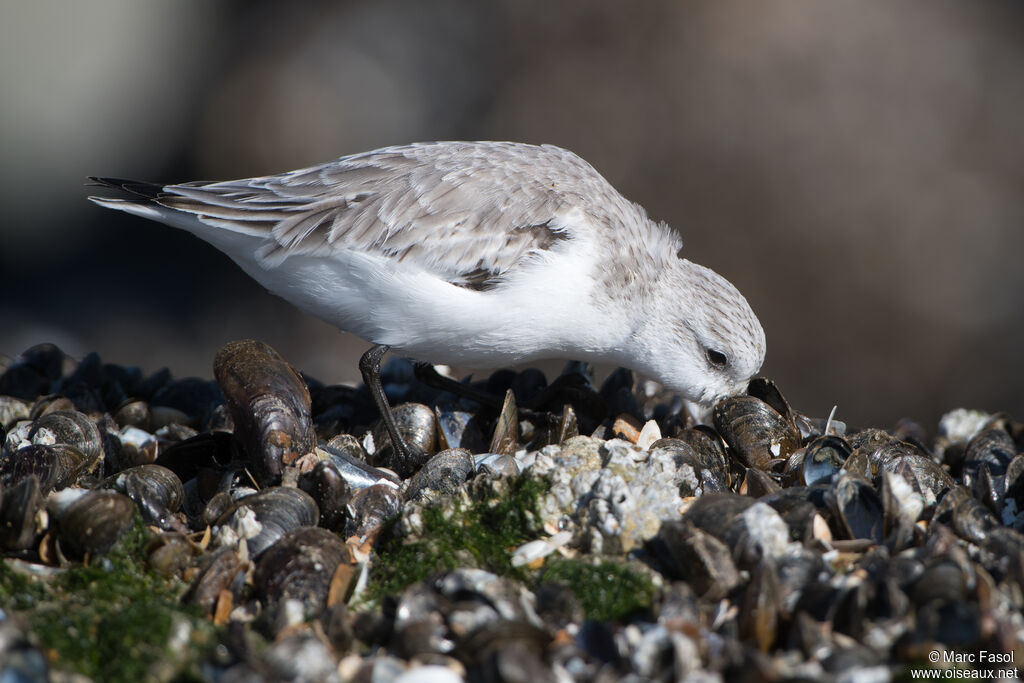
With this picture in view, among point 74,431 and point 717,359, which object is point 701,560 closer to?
point 717,359

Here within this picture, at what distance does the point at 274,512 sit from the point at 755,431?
2.25 meters

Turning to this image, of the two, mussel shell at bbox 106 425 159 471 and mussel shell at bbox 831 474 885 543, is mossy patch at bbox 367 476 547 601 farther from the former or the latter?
mussel shell at bbox 106 425 159 471

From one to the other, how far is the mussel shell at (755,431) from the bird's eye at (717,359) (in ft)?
1.36

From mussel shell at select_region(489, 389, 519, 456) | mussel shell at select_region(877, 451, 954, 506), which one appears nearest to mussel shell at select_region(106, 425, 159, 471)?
mussel shell at select_region(489, 389, 519, 456)

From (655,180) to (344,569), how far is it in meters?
5.81

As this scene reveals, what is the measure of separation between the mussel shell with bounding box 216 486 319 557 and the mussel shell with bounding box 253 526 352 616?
3.2 inches

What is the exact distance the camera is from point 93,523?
3049mm

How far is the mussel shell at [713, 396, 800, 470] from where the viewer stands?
4105mm

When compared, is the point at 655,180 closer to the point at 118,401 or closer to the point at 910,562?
the point at 118,401

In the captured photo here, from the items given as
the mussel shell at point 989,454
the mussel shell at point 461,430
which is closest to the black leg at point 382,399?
the mussel shell at point 461,430

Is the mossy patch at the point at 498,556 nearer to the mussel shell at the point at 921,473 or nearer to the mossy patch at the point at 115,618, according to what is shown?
the mossy patch at the point at 115,618

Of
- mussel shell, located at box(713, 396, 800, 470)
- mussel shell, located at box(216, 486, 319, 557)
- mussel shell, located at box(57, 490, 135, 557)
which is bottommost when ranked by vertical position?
mussel shell, located at box(57, 490, 135, 557)

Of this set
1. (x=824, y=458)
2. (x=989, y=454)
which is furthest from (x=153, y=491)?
(x=989, y=454)

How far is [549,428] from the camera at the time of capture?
4422mm
